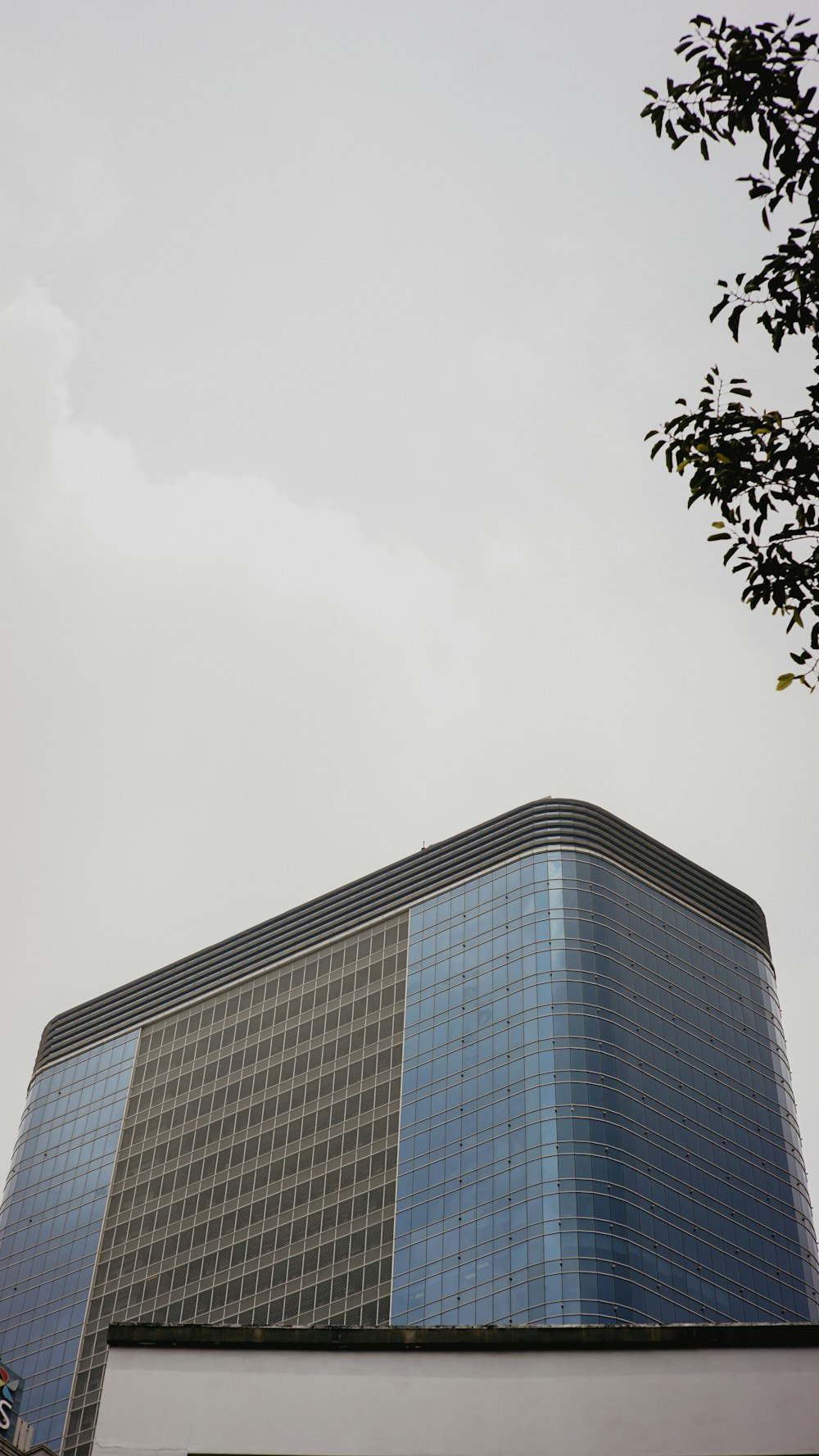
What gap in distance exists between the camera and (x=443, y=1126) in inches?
5064

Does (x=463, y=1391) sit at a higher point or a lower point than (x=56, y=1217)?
lower

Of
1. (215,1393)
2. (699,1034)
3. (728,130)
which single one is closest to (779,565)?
(728,130)

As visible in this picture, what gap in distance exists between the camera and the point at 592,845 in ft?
464

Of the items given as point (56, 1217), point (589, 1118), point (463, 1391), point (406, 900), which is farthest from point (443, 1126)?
point (463, 1391)

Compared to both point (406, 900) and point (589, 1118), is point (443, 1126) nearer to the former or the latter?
point (589, 1118)

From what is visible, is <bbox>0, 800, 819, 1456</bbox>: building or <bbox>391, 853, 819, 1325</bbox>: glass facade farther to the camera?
<bbox>0, 800, 819, 1456</bbox>: building

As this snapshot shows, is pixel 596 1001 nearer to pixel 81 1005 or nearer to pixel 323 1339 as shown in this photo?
pixel 81 1005

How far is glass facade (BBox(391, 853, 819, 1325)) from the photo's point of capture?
11444cm

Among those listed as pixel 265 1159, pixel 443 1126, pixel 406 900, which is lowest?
pixel 443 1126

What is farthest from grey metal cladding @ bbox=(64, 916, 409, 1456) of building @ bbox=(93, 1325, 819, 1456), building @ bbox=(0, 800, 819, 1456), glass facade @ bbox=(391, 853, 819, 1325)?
building @ bbox=(93, 1325, 819, 1456)

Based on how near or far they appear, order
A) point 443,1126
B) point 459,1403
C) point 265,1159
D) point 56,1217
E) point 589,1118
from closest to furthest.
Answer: point 459,1403 < point 589,1118 < point 443,1126 < point 265,1159 < point 56,1217

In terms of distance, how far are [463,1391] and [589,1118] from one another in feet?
329

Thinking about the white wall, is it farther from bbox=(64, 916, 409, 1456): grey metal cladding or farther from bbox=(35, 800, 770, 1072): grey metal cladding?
bbox=(35, 800, 770, 1072): grey metal cladding

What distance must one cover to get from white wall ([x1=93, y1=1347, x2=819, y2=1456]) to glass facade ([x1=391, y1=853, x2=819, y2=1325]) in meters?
89.5
